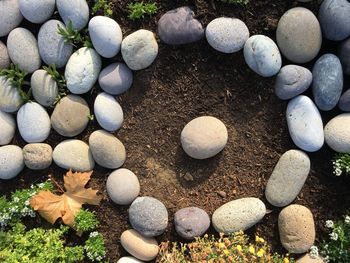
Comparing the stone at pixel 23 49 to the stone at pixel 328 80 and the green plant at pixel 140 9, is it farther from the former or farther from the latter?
the stone at pixel 328 80

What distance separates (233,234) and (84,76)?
5.51ft

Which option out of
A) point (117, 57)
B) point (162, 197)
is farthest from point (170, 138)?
point (117, 57)

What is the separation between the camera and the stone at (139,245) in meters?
3.38

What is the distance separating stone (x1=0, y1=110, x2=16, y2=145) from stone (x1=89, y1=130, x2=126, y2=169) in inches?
26.8

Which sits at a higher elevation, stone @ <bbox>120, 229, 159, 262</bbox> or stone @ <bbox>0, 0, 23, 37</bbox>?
stone @ <bbox>0, 0, 23, 37</bbox>

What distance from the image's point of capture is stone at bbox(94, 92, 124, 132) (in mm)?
3369

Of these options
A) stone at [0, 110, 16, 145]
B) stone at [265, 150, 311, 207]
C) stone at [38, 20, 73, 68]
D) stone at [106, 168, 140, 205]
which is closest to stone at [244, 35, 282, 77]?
stone at [265, 150, 311, 207]

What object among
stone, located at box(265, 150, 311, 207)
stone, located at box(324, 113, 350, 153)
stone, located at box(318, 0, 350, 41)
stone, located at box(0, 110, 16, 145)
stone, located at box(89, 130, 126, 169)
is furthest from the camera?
stone, located at box(0, 110, 16, 145)

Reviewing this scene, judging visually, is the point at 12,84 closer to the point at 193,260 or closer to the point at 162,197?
the point at 162,197

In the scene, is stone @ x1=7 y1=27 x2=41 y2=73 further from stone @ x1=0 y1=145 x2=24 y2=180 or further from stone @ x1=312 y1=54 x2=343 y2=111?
stone @ x1=312 y1=54 x2=343 y2=111

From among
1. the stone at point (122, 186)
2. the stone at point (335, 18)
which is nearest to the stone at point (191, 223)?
the stone at point (122, 186)

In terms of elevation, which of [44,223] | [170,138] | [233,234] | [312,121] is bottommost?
[44,223]

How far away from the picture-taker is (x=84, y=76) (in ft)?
11.0

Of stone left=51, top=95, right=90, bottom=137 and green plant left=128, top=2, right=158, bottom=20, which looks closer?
green plant left=128, top=2, right=158, bottom=20
